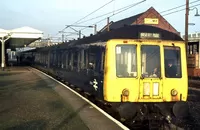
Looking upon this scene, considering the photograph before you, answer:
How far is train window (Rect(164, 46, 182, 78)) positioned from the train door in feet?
0.87

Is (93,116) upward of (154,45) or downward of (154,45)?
downward

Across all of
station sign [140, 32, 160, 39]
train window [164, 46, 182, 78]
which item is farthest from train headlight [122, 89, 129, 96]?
station sign [140, 32, 160, 39]

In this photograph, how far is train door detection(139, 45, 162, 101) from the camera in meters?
9.70

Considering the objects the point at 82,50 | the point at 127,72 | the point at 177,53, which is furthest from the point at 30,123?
the point at 82,50

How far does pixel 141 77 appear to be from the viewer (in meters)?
9.67

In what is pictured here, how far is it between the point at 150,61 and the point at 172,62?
2.34ft

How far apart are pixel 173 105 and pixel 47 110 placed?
3.87 m

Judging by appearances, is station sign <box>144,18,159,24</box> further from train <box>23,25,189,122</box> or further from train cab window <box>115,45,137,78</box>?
train cab window <box>115,45,137,78</box>

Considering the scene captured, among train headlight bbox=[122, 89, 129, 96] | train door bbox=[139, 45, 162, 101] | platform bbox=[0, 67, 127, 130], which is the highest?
train door bbox=[139, 45, 162, 101]

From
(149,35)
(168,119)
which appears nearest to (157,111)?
(168,119)

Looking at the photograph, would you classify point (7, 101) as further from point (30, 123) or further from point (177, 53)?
point (177, 53)

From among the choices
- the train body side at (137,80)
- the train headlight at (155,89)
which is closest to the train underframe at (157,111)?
the train body side at (137,80)

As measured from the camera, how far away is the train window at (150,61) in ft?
32.0

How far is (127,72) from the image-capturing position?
31.9 ft
